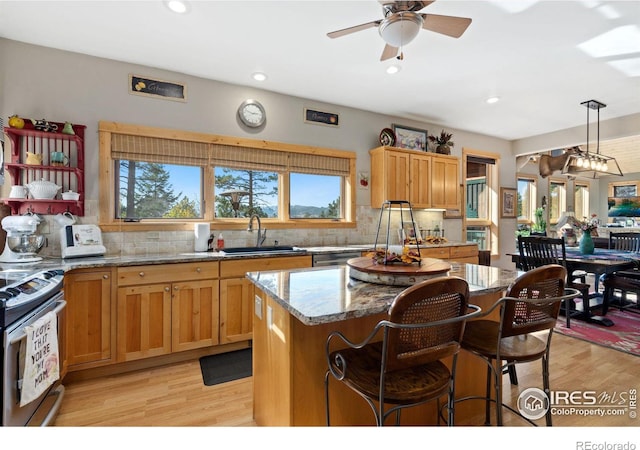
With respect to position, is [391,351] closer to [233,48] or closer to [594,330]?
[233,48]

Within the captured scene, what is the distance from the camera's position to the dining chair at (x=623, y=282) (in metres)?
3.78

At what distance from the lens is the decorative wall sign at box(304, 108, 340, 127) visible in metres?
4.14

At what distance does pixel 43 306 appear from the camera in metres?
1.89

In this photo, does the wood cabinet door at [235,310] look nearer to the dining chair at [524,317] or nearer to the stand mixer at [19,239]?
the stand mixer at [19,239]

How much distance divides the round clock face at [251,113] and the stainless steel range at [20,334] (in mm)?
2461

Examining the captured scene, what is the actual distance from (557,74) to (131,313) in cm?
486

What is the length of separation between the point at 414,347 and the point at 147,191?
323 centimetres

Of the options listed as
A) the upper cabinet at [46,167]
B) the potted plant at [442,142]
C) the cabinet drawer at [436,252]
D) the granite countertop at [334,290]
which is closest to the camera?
the granite countertop at [334,290]

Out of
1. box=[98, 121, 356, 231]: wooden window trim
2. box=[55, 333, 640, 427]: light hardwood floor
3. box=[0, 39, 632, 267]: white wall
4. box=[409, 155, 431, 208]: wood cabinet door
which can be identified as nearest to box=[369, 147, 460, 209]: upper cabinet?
box=[409, 155, 431, 208]: wood cabinet door

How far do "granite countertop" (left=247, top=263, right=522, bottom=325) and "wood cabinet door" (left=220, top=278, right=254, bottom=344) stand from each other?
1.16 m

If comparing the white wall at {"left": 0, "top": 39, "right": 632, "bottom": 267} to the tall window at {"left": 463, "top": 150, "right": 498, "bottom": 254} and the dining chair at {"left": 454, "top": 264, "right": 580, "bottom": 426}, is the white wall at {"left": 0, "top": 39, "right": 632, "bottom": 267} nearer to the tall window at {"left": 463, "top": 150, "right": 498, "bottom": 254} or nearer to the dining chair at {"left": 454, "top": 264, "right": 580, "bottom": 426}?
the tall window at {"left": 463, "top": 150, "right": 498, "bottom": 254}

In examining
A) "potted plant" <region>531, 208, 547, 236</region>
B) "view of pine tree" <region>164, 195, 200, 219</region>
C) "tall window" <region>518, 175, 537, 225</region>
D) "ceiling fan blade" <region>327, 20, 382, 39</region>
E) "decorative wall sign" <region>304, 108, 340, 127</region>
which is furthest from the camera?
"tall window" <region>518, 175, 537, 225</region>

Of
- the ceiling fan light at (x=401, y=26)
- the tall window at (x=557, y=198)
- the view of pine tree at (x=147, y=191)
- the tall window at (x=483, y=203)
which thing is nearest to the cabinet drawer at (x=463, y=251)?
the tall window at (x=483, y=203)

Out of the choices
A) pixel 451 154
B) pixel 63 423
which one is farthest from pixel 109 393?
pixel 451 154
